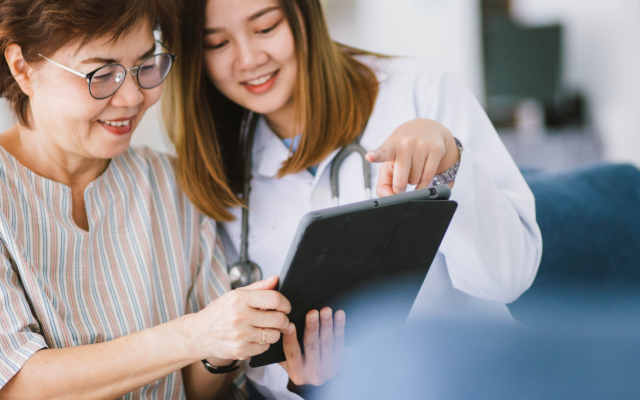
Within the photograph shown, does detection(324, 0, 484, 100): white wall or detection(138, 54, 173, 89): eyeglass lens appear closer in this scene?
detection(138, 54, 173, 89): eyeglass lens

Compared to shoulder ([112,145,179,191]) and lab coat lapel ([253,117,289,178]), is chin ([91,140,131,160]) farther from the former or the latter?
lab coat lapel ([253,117,289,178])

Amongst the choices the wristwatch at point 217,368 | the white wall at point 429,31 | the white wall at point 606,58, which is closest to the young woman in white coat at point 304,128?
the wristwatch at point 217,368

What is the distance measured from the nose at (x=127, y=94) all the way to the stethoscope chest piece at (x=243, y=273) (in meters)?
0.42

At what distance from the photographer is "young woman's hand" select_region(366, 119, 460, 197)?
2.86 feet

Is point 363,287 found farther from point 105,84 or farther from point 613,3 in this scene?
point 613,3

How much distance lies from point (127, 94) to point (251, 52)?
0.30 m

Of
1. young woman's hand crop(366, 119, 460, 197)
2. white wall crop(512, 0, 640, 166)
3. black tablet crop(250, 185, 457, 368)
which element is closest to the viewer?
black tablet crop(250, 185, 457, 368)

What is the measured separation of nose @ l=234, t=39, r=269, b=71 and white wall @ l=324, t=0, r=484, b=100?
13.0 feet

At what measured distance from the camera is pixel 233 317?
2.75 feet

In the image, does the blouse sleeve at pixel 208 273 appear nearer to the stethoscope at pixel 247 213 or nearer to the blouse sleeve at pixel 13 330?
the stethoscope at pixel 247 213

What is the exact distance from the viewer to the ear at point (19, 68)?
38.8 inches

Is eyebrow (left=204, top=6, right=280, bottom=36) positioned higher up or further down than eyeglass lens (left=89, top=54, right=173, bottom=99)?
higher up

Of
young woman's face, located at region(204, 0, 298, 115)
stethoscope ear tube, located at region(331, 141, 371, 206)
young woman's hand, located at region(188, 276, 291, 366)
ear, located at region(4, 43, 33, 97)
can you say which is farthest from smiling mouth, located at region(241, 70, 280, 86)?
young woman's hand, located at region(188, 276, 291, 366)

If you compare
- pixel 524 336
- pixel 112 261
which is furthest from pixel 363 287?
pixel 112 261
